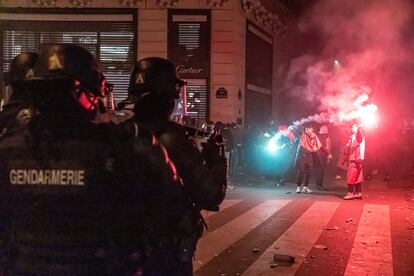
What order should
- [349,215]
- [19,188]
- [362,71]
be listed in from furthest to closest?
1. [362,71]
2. [349,215]
3. [19,188]

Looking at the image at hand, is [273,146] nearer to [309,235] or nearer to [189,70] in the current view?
[189,70]

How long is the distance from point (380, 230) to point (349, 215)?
1411 millimetres

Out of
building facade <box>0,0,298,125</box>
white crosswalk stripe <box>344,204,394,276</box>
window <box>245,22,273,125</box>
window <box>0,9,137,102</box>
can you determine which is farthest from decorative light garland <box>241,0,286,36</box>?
white crosswalk stripe <box>344,204,394,276</box>

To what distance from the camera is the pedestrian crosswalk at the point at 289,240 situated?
620 cm

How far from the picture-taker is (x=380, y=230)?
27.6ft

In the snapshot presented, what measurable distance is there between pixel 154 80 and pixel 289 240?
5.03 meters

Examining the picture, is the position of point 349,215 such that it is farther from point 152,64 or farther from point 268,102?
point 268,102

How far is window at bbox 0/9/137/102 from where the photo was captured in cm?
1862

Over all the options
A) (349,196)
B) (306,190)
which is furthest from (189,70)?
(349,196)

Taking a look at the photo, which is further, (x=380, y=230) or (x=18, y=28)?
(x=18, y=28)

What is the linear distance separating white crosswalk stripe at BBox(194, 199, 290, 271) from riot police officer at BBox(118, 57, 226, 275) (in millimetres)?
3477

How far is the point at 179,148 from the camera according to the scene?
276 centimetres

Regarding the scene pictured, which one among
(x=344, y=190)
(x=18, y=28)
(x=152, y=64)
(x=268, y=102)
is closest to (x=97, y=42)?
(x=18, y=28)

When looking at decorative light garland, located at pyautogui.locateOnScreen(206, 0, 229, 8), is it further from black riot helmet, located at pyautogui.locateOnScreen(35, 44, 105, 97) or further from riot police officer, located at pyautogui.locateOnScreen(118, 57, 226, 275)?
black riot helmet, located at pyautogui.locateOnScreen(35, 44, 105, 97)
